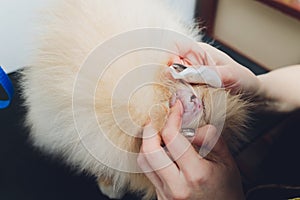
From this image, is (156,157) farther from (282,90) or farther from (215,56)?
(282,90)

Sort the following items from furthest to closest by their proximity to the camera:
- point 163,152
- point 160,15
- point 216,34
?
point 216,34 < point 160,15 < point 163,152

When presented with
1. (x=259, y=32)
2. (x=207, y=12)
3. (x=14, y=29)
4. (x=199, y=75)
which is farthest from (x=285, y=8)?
(x=14, y=29)

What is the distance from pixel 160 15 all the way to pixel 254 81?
229 mm

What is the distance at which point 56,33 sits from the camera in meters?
0.57

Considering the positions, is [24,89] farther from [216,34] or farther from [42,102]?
[216,34]

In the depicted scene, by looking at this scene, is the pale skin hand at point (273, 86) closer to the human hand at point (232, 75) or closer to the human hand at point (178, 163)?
the human hand at point (232, 75)

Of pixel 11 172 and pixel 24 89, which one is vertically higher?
pixel 24 89

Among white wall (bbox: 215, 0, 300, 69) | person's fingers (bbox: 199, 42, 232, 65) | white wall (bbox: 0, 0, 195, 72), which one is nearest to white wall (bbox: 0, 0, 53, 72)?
white wall (bbox: 0, 0, 195, 72)

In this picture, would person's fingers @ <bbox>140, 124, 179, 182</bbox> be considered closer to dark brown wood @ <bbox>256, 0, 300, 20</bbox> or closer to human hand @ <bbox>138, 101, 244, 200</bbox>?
human hand @ <bbox>138, 101, 244, 200</bbox>

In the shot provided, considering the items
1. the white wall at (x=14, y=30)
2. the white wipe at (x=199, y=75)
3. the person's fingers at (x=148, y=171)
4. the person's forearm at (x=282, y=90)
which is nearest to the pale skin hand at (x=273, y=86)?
the person's forearm at (x=282, y=90)

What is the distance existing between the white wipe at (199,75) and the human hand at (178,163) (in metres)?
0.04

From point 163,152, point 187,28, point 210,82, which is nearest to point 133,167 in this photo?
point 163,152

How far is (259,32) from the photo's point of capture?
104 cm

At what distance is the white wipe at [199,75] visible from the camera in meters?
0.51
